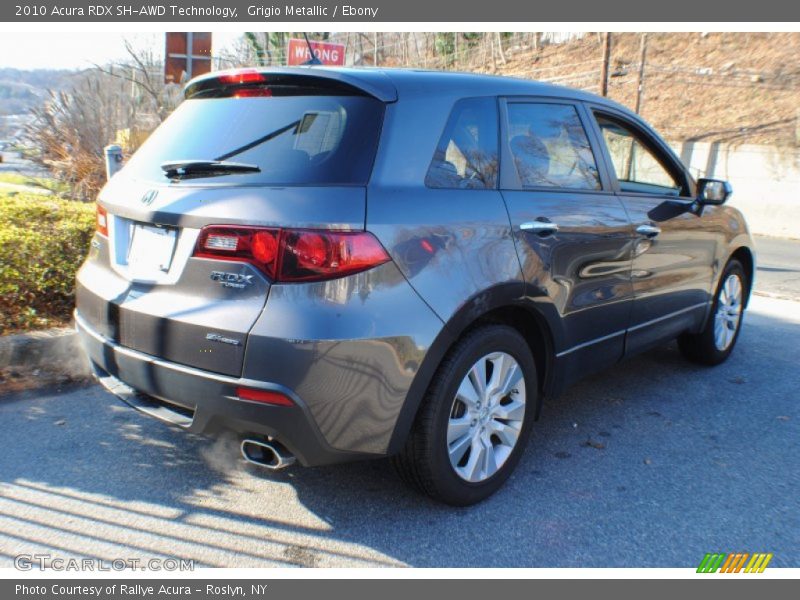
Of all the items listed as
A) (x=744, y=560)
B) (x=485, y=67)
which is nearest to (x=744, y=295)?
(x=744, y=560)

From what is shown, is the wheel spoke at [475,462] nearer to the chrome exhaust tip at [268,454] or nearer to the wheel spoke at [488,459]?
the wheel spoke at [488,459]

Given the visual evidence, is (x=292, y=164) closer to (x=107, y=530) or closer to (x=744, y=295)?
(x=107, y=530)

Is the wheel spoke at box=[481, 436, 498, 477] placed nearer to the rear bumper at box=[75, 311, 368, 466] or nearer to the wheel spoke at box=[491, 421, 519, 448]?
the wheel spoke at box=[491, 421, 519, 448]

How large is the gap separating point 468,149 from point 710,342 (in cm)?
295

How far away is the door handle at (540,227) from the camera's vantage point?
124 inches

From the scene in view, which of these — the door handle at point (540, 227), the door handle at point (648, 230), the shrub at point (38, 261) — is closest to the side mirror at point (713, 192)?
the door handle at point (648, 230)

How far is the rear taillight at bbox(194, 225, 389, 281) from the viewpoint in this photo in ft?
7.98

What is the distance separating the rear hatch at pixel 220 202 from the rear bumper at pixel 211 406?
0.05 m

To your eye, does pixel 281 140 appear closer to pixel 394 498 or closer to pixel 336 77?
pixel 336 77

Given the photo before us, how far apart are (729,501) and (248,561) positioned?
2.21 m

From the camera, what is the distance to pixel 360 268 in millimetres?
2469

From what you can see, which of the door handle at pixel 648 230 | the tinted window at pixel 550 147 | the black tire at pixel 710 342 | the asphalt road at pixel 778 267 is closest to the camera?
the tinted window at pixel 550 147

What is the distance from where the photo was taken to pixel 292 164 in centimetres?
266

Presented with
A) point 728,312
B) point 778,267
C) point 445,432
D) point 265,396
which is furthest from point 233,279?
point 778,267
